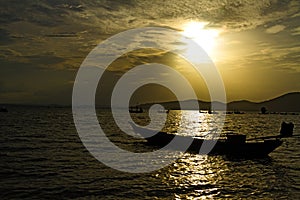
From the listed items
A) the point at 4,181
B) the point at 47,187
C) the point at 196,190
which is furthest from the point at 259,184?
the point at 4,181

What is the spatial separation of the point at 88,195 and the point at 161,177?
764cm

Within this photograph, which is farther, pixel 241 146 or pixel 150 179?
pixel 241 146

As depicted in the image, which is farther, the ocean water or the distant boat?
the distant boat

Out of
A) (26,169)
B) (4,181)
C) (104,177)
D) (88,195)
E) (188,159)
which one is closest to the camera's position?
(88,195)

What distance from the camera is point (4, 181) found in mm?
22984

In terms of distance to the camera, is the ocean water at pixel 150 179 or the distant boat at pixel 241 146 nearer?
the ocean water at pixel 150 179

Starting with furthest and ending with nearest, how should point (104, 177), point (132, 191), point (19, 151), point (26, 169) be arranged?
point (19, 151) → point (26, 169) → point (104, 177) → point (132, 191)

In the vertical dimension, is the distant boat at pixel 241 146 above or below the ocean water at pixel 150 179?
above

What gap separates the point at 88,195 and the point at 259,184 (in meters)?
12.9

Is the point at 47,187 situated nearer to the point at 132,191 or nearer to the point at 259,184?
the point at 132,191

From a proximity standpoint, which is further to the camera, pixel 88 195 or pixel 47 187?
pixel 47 187

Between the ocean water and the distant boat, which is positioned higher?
the distant boat

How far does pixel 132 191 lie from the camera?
2111cm

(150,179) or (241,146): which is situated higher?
(241,146)
